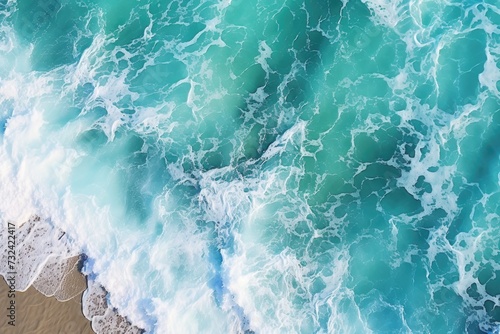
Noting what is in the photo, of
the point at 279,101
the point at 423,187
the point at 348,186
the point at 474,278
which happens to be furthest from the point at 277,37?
the point at 474,278

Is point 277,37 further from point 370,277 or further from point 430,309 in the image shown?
point 430,309

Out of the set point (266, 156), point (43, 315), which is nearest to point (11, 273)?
point (43, 315)

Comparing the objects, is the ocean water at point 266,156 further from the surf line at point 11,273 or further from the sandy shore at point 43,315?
the sandy shore at point 43,315

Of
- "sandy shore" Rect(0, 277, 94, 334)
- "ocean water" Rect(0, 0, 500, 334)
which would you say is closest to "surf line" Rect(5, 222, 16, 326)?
"sandy shore" Rect(0, 277, 94, 334)

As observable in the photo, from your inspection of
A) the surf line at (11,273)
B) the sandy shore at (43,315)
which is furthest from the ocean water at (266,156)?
the sandy shore at (43,315)

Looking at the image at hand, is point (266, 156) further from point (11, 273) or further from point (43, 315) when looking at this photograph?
point (11, 273)
